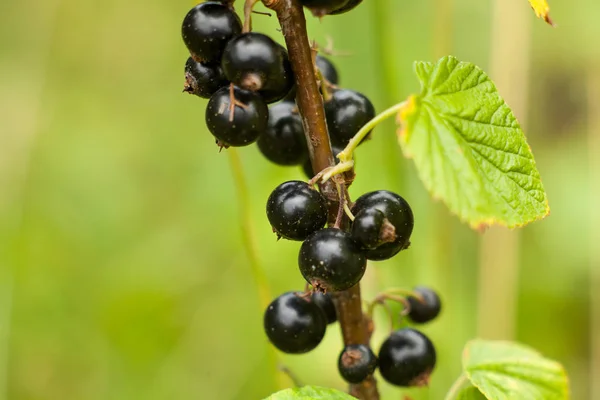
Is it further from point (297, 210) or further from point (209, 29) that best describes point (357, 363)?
point (209, 29)

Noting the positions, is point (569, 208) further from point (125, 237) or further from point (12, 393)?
point (12, 393)

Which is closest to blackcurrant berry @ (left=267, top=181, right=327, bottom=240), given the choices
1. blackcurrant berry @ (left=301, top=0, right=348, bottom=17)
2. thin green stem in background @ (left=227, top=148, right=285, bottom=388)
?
blackcurrant berry @ (left=301, top=0, right=348, bottom=17)

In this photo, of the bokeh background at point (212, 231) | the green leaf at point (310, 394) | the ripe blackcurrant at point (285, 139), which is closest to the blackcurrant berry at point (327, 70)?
the ripe blackcurrant at point (285, 139)

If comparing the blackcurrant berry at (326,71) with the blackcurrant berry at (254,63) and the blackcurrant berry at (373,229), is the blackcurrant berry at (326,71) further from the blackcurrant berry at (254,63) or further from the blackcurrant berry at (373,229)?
the blackcurrant berry at (373,229)

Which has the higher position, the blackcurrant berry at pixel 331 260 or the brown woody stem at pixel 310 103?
the brown woody stem at pixel 310 103

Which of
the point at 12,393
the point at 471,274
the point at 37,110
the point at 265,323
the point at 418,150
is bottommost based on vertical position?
the point at 12,393

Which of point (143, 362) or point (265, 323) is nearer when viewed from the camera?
point (265, 323)

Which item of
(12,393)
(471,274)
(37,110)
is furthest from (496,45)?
(12,393)
